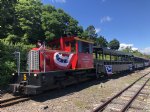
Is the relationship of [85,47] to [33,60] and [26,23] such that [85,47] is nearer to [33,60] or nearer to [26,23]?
[33,60]

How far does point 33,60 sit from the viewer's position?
10906 millimetres

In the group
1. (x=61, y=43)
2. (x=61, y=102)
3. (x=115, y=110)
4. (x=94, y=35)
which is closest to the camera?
(x=115, y=110)

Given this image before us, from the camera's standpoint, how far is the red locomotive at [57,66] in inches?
405

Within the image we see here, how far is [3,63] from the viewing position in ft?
45.3

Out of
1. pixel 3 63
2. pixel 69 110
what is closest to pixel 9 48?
pixel 3 63

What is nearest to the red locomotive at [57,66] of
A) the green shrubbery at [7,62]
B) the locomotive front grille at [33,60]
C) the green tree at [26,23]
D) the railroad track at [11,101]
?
the locomotive front grille at [33,60]

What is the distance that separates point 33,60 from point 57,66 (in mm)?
1582

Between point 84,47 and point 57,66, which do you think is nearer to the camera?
point 57,66

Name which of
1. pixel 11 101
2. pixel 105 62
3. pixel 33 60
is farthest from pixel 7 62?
pixel 105 62

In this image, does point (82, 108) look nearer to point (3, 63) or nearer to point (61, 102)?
point (61, 102)

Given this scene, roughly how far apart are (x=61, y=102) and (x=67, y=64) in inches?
146

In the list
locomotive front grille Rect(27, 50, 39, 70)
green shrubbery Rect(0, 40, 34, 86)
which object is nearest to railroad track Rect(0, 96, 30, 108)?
locomotive front grille Rect(27, 50, 39, 70)

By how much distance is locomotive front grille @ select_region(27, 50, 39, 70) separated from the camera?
35.3ft

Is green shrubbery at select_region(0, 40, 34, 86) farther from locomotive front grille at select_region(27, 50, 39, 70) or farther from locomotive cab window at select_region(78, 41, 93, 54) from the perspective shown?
locomotive cab window at select_region(78, 41, 93, 54)
